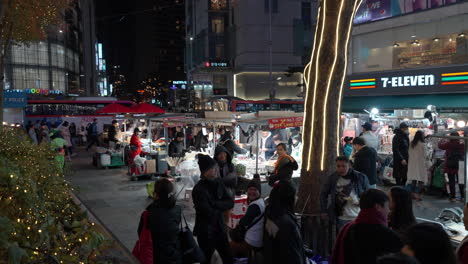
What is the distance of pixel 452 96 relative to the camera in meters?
20.6

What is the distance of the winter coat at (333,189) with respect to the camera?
547 cm

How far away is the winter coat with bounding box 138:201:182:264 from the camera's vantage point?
4.24 meters

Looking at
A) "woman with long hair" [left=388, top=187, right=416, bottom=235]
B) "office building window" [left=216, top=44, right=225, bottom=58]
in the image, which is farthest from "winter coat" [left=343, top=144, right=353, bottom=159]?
"office building window" [left=216, top=44, right=225, bottom=58]

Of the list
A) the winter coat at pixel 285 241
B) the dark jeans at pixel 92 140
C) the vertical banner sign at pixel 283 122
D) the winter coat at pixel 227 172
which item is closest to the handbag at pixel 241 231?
the winter coat at pixel 285 241

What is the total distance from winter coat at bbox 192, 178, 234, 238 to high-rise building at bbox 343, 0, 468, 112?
740 inches

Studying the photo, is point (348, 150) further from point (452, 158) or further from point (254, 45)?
point (254, 45)

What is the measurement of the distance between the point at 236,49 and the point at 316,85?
137 ft

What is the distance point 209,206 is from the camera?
4.80 m

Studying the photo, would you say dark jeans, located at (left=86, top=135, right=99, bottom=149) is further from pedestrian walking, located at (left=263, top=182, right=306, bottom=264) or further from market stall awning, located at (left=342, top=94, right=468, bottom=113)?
pedestrian walking, located at (left=263, top=182, right=306, bottom=264)

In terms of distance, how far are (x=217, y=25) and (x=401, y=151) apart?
4288 centimetres

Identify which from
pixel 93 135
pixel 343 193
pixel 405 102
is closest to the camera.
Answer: pixel 343 193

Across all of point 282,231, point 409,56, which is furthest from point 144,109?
point 282,231

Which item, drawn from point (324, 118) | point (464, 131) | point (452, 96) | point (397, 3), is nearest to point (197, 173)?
point (324, 118)

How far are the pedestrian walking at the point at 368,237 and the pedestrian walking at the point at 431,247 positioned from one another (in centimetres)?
76
